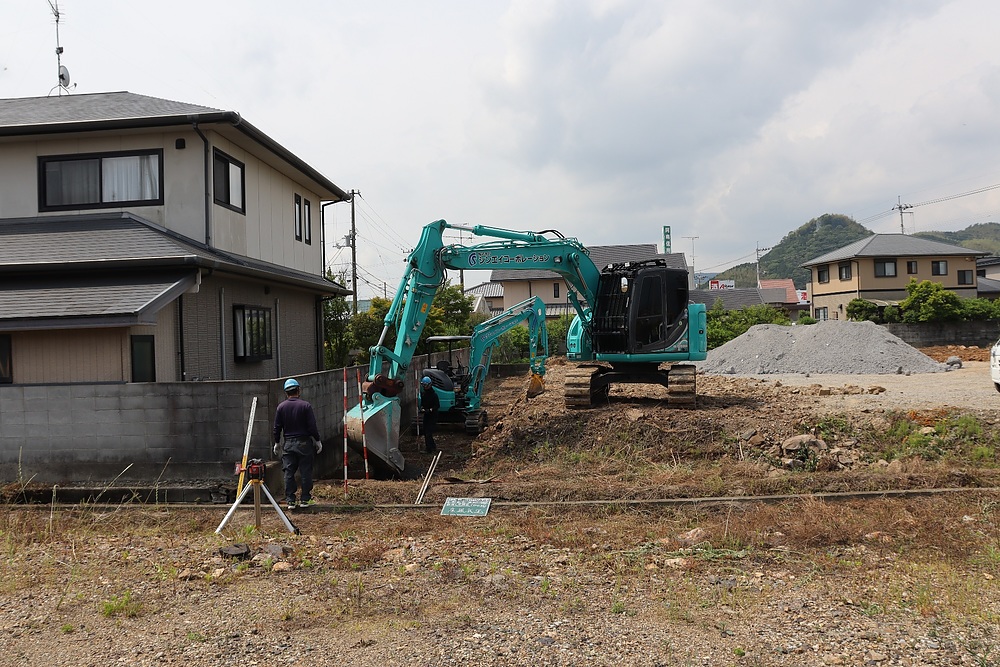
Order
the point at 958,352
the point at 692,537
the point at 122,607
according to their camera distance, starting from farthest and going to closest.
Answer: the point at 958,352
the point at 692,537
the point at 122,607

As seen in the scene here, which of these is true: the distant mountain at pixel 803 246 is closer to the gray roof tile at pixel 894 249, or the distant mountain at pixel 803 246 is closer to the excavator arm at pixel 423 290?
the gray roof tile at pixel 894 249

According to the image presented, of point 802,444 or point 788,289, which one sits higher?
point 788,289

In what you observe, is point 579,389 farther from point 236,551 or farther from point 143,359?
point 236,551

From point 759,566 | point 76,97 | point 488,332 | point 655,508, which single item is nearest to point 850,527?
point 759,566

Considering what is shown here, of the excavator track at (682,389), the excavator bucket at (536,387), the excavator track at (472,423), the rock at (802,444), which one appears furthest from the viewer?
the excavator bucket at (536,387)

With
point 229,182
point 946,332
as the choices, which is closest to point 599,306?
point 229,182

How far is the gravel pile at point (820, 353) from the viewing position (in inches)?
960

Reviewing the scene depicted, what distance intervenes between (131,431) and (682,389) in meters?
9.27

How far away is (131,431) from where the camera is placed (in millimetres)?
9383

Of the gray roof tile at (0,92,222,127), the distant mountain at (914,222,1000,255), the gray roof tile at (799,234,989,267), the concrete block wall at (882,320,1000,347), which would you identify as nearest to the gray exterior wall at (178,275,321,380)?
the gray roof tile at (0,92,222,127)

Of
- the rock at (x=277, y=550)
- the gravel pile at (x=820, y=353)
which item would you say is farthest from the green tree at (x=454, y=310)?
the rock at (x=277, y=550)

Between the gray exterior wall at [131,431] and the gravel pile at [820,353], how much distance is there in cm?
2045

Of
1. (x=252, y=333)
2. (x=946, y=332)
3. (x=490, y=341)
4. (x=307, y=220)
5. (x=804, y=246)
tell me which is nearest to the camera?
(x=252, y=333)

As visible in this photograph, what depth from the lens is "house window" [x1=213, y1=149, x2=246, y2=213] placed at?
13656 mm
